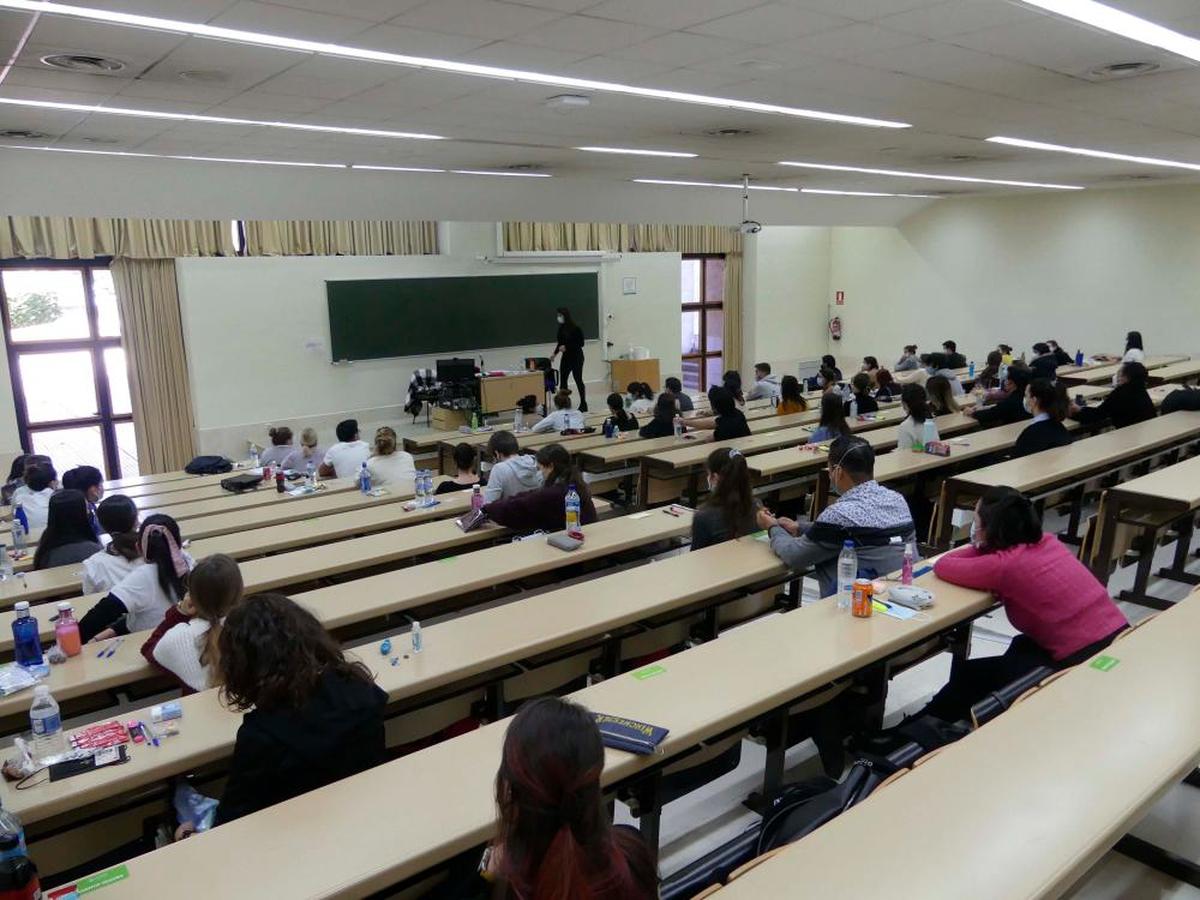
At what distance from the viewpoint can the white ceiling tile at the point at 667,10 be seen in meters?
3.46

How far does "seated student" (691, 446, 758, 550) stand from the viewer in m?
4.22

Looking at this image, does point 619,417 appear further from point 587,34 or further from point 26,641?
point 26,641

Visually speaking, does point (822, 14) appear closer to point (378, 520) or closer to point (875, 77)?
point (875, 77)

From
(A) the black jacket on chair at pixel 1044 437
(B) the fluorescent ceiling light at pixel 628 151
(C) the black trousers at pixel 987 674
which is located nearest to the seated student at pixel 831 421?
(A) the black jacket on chair at pixel 1044 437

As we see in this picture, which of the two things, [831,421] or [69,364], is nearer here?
[831,421]

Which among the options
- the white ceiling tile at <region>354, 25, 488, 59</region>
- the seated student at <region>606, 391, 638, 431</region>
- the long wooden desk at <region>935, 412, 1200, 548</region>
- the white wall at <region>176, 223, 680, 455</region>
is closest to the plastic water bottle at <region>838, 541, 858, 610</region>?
the long wooden desk at <region>935, 412, 1200, 548</region>

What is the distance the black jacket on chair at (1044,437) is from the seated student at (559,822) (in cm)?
586

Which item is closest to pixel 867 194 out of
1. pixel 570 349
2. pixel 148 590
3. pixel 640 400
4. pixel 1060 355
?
pixel 1060 355

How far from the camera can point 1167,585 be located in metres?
5.56

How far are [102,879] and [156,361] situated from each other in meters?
10.1

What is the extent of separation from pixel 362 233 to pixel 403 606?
9465 mm

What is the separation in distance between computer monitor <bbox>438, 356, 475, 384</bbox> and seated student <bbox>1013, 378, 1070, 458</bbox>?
7.82 m

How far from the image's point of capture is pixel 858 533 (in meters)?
3.72

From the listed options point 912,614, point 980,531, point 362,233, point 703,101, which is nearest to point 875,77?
point 703,101
